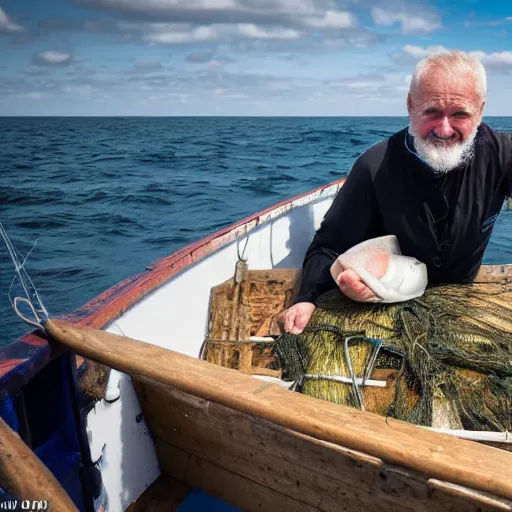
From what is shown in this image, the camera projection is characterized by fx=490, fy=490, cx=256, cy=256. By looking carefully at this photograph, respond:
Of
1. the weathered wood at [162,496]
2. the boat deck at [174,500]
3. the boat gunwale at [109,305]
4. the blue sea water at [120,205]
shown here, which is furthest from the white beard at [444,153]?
the blue sea water at [120,205]

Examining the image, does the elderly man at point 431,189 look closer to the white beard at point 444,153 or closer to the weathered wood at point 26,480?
the white beard at point 444,153

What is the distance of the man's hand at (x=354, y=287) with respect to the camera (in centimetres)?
272

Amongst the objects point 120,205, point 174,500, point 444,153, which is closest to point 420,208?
point 444,153

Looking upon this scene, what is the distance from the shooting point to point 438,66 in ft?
8.78

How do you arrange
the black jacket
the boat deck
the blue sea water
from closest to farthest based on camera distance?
1. the boat deck
2. the black jacket
3. the blue sea water

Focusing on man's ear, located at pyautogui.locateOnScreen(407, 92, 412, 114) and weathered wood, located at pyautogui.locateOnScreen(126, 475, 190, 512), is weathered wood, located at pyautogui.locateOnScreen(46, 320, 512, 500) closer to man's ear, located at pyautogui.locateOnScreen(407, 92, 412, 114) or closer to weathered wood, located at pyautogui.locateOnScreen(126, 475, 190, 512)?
weathered wood, located at pyautogui.locateOnScreen(126, 475, 190, 512)

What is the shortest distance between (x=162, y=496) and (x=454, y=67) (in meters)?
2.84

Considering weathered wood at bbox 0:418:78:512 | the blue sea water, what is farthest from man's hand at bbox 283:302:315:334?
the blue sea water

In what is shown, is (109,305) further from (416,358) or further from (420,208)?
(420,208)

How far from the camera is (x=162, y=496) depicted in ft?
8.89

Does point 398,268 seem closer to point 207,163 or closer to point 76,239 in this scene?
point 76,239

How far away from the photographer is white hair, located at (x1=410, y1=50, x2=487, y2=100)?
264 cm

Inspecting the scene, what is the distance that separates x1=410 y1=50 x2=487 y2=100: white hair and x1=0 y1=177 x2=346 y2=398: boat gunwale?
5.67 ft

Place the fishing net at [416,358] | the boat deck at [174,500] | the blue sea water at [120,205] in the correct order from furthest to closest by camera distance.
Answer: the blue sea water at [120,205], the boat deck at [174,500], the fishing net at [416,358]
